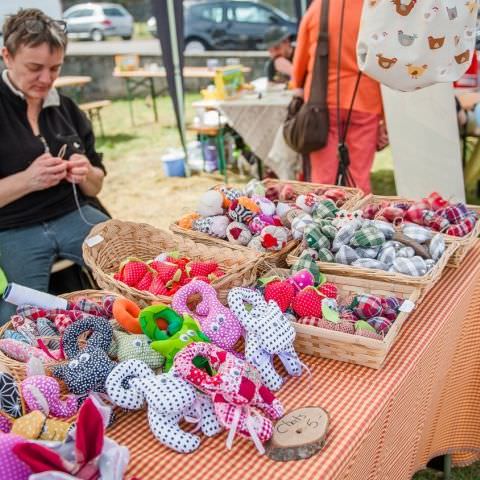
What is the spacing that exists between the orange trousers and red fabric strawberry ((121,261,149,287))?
174cm

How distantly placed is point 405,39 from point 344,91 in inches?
47.2

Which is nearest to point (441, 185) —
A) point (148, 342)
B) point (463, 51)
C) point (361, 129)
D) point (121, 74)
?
point (361, 129)

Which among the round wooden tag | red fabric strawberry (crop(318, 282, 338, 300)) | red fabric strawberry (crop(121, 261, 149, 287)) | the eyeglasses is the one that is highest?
the eyeglasses

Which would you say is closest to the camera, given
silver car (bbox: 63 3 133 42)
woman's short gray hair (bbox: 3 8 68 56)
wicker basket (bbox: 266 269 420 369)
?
wicker basket (bbox: 266 269 420 369)

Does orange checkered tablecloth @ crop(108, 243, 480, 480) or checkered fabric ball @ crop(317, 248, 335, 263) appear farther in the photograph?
checkered fabric ball @ crop(317, 248, 335, 263)

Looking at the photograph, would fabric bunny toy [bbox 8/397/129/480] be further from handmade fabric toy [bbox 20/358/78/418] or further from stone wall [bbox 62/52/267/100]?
stone wall [bbox 62/52/267/100]

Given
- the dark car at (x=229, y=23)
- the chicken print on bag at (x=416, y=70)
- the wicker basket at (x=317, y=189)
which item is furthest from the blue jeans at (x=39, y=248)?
the dark car at (x=229, y=23)

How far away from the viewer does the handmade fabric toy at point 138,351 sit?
3.75 feet

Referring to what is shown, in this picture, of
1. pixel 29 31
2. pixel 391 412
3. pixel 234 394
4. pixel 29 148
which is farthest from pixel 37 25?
pixel 391 412

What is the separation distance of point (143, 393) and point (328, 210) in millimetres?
927

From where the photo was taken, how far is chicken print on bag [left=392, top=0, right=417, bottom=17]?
1614 mm

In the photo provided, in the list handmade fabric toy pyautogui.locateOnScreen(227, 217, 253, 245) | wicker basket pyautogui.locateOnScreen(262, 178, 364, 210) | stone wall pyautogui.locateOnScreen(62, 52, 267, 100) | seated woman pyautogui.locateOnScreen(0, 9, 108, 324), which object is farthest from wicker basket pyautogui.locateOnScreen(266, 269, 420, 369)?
stone wall pyautogui.locateOnScreen(62, 52, 267, 100)

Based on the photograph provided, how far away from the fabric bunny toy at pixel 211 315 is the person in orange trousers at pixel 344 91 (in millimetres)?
1836

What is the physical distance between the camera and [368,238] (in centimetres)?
158
